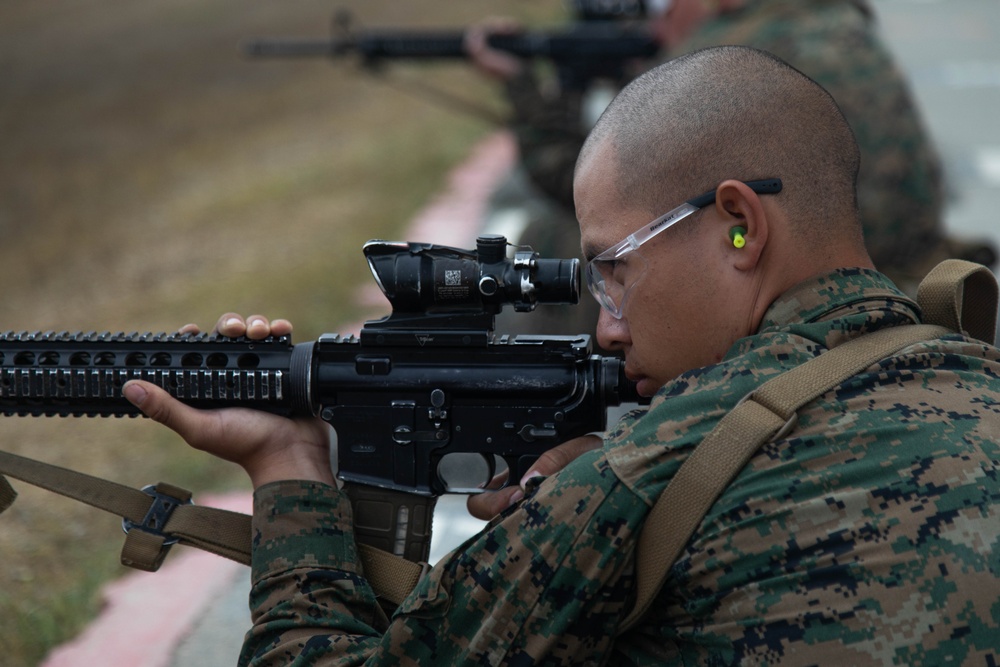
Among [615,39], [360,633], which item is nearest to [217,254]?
[615,39]

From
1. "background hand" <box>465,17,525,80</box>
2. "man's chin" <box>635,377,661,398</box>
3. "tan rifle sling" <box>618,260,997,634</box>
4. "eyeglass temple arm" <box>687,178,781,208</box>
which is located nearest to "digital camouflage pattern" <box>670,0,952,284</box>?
"man's chin" <box>635,377,661,398</box>

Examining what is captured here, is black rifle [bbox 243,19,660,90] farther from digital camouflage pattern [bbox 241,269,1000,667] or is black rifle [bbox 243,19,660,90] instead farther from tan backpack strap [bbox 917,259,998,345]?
digital camouflage pattern [bbox 241,269,1000,667]

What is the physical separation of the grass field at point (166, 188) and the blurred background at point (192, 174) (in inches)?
0.7

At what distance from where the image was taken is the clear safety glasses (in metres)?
1.92

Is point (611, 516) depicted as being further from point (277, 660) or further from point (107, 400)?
point (107, 400)

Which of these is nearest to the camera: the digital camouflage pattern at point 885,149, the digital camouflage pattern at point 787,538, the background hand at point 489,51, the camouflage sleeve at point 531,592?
the digital camouflage pattern at point 787,538

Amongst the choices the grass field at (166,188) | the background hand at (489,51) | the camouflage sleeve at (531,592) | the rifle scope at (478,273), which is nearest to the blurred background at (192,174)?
the grass field at (166,188)

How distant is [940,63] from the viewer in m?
11.3

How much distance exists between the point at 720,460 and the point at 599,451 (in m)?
0.19

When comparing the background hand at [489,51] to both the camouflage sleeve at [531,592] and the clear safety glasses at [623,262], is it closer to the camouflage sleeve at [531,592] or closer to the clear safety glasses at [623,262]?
the clear safety glasses at [623,262]

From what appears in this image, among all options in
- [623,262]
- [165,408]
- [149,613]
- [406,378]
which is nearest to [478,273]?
[406,378]

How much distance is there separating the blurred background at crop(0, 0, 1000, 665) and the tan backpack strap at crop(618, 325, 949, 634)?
80.5 inches

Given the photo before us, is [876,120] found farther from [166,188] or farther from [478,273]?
[166,188]

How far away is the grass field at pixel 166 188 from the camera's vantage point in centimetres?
449
